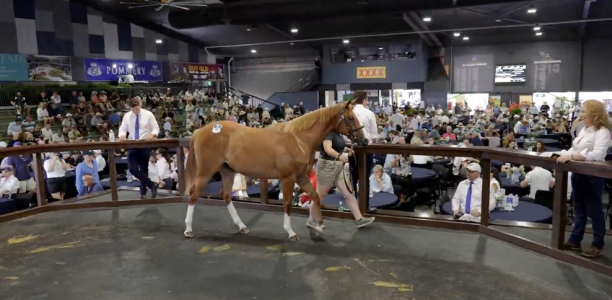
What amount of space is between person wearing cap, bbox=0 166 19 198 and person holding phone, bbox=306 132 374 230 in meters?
5.23

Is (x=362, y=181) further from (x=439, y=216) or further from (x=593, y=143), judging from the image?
(x=593, y=143)

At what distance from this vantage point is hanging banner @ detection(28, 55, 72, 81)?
1825 cm

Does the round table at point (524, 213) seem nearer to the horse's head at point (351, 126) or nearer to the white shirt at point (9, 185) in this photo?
the horse's head at point (351, 126)

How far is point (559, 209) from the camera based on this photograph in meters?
3.70

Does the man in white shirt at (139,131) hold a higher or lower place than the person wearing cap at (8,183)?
higher

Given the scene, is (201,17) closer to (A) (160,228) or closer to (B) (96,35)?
(B) (96,35)

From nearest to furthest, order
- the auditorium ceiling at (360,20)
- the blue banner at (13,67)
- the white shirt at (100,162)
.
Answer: the white shirt at (100,162) < the auditorium ceiling at (360,20) < the blue banner at (13,67)

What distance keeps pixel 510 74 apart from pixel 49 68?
844 inches

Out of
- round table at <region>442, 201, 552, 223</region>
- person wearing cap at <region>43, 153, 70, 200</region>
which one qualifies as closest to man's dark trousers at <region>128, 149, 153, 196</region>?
person wearing cap at <region>43, 153, 70, 200</region>

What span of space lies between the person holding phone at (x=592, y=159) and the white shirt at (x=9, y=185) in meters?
7.51

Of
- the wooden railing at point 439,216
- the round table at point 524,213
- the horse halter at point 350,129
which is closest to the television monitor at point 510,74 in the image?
the round table at point 524,213

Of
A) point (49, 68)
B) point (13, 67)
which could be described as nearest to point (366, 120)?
point (13, 67)

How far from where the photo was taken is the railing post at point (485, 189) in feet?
13.9

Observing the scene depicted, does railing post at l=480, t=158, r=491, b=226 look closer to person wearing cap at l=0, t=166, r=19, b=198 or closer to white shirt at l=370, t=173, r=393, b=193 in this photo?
white shirt at l=370, t=173, r=393, b=193
